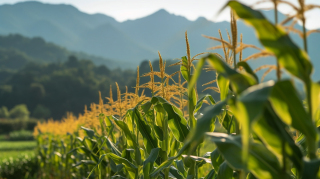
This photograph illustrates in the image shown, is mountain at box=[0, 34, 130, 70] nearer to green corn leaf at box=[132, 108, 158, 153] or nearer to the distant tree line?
the distant tree line

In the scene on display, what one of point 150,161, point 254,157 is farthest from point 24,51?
point 254,157

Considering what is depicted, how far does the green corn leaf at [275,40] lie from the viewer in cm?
86

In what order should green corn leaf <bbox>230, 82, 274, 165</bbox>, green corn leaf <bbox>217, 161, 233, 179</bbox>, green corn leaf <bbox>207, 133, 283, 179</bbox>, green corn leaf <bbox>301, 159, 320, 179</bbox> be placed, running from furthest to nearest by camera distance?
green corn leaf <bbox>217, 161, 233, 179</bbox>, green corn leaf <bbox>207, 133, 283, 179</bbox>, green corn leaf <bbox>301, 159, 320, 179</bbox>, green corn leaf <bbox>230, 82, 274, 165</bbox>

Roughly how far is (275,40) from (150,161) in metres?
1.31

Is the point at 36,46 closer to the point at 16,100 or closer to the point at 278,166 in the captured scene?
the point at 16,100

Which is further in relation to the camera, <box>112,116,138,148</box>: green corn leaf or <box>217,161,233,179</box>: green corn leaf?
<box>112,116,138,148</box>: green corn leaf

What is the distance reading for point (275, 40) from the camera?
0.88 m

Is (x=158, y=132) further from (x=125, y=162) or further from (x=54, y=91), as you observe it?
(x=54, y=91)

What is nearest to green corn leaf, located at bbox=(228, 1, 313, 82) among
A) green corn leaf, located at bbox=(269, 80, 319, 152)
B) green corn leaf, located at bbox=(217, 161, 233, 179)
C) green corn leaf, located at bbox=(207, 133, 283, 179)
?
green corn leaf, located at bbox=(269, 80, 319, 152)

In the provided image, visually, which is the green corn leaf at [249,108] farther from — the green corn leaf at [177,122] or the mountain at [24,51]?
the mountain at [24,51]

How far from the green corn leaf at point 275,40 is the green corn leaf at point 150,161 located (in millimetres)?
1262

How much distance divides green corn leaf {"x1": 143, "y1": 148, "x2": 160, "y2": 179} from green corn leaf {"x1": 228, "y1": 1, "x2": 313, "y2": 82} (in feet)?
4.14

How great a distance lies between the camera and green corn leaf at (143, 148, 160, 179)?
1955mm

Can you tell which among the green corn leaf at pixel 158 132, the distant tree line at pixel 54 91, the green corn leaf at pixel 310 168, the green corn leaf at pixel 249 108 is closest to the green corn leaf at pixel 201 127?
the green corn leaf at pixel 249 108
